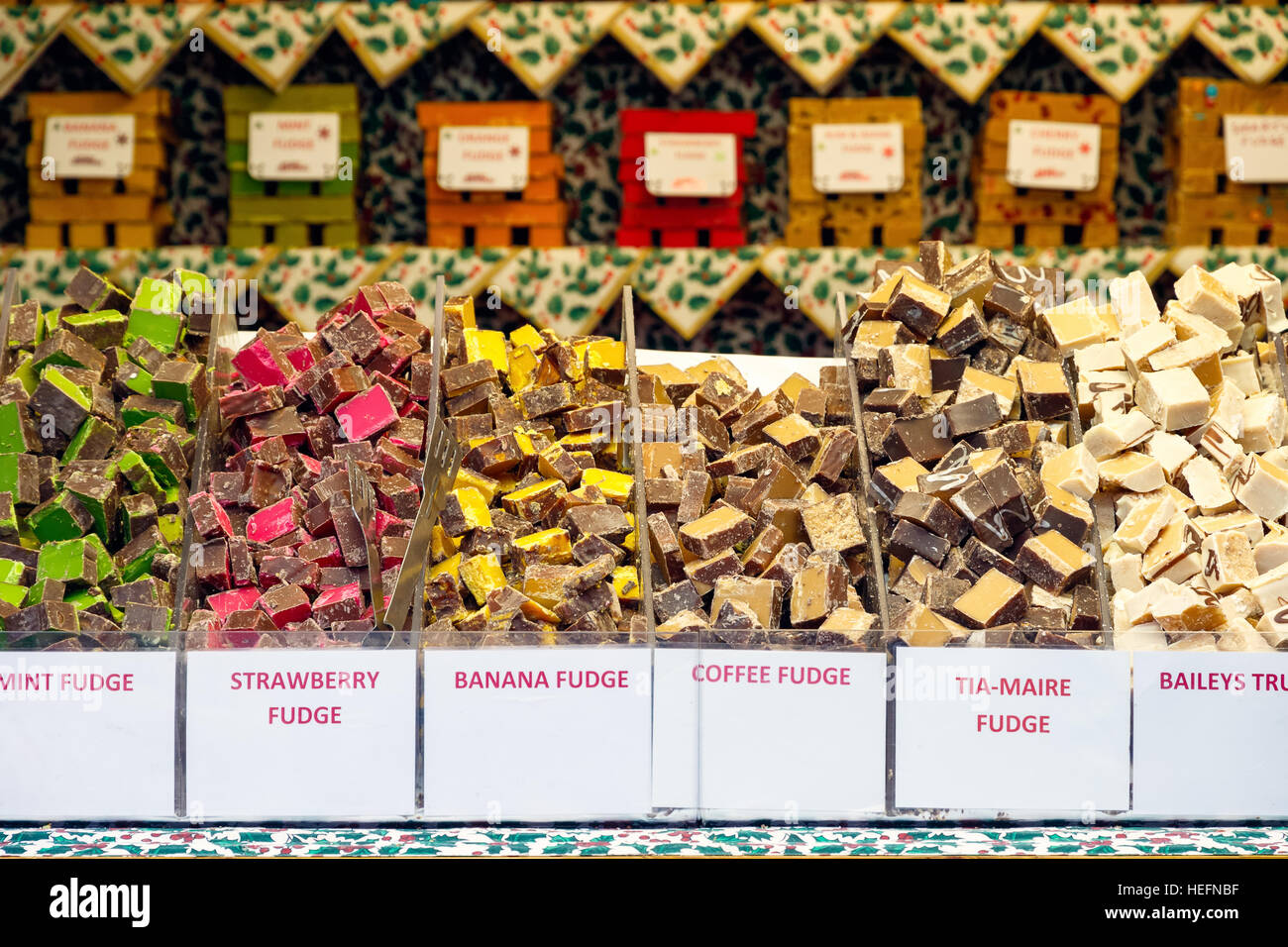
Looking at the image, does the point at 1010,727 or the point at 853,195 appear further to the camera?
the point at 853,195

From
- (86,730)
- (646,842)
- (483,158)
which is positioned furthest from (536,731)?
(483,158)

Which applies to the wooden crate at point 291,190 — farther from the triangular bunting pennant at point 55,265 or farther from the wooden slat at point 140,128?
the triangular bunting pennant at point 55,265

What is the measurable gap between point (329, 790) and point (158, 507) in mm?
613

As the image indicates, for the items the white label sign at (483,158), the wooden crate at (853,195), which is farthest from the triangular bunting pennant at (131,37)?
the wooden crate at (853,195)

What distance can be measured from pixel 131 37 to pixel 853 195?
221cm

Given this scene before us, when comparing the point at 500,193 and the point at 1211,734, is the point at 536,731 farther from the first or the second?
the point at 500,193

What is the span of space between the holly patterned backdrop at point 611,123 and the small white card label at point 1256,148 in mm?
271

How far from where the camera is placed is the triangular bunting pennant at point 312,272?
3648 millimetres

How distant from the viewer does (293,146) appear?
369cm

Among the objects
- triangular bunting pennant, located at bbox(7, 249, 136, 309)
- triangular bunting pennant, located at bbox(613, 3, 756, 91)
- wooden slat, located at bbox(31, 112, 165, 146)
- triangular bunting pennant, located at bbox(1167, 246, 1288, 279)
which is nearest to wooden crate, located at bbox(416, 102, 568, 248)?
triangular bunting pennant, located at bbox(613, 3, 756, 91)

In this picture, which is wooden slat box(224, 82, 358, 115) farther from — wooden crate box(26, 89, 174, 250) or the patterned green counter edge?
the patterned green counter edge

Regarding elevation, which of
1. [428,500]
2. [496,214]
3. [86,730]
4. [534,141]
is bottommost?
[86,730]

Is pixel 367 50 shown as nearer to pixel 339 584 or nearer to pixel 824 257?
pixel 824 257

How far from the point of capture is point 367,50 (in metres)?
3.70
